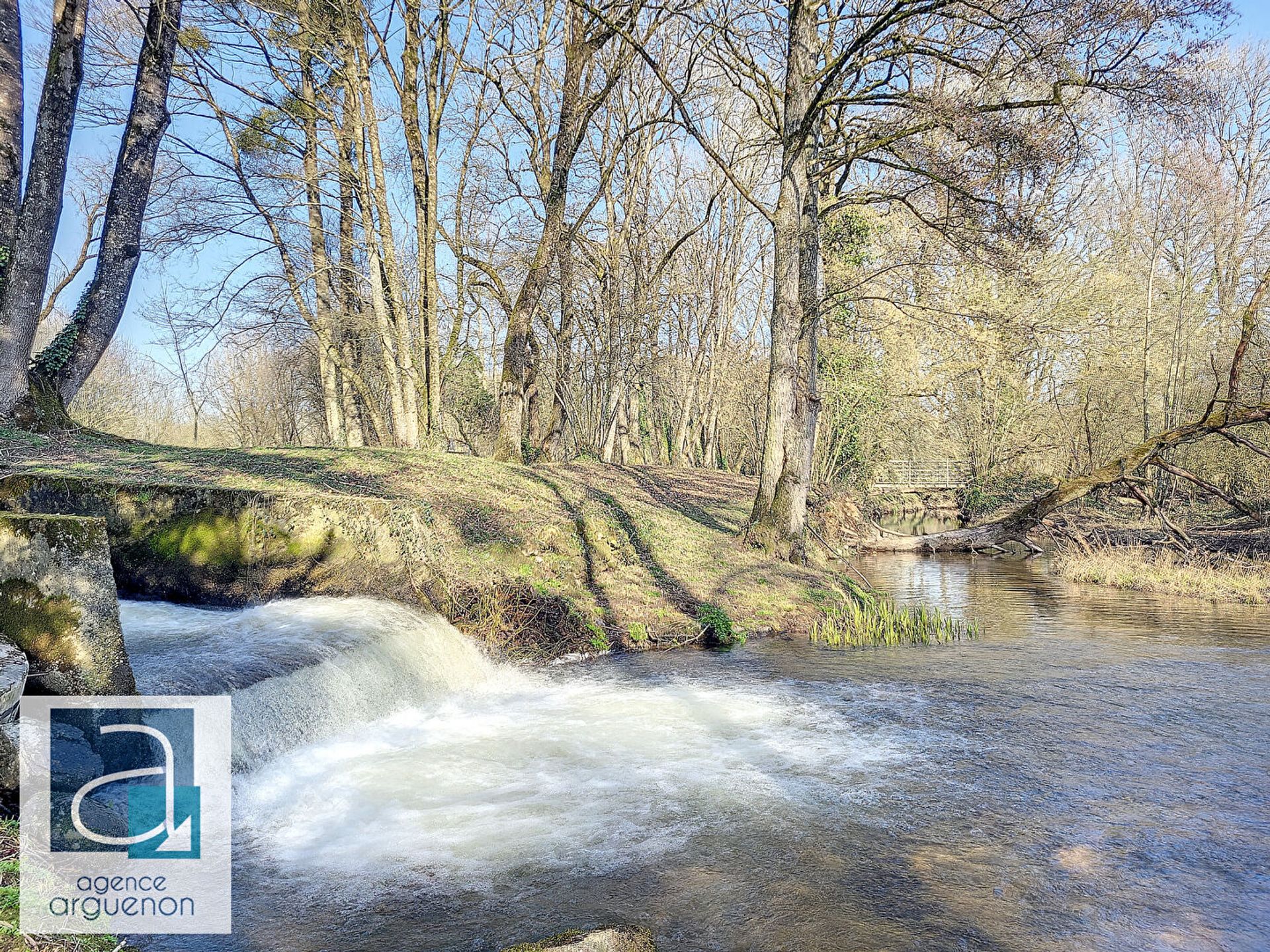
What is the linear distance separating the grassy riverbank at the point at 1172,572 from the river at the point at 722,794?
18.1 ft

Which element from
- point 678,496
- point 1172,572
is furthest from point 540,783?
point 1172,572

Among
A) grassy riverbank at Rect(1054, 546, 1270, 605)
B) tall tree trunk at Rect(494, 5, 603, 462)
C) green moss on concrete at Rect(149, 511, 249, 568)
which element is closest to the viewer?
green moss on concrete at Rect(149, 511, 249, 568)

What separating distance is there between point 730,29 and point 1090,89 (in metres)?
5.35

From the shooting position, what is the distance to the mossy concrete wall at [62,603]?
4.30 meters

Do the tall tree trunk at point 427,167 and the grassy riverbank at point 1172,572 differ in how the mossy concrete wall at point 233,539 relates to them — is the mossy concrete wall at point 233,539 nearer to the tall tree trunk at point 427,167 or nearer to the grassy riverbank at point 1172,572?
the tall tree trunk at point 427,167

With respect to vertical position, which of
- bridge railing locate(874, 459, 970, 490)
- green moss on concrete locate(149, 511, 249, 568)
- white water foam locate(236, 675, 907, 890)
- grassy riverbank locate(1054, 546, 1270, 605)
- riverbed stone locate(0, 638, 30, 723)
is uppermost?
bridge railing locate(874, 459, 970, 490)

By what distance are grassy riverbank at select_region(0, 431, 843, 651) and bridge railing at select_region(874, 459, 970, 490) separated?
16561mm

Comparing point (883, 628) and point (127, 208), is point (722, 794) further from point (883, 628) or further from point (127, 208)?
point (127, 208)

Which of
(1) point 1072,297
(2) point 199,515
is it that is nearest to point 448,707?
(2) point 199,515

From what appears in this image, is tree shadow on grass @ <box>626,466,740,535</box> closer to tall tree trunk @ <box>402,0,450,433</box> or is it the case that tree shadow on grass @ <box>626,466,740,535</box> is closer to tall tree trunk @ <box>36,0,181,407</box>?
tall tree trunk @ <box>402,0,450,433</box>

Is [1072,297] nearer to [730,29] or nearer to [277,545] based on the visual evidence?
[730,29]

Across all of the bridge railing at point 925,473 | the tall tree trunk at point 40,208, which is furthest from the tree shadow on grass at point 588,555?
the bridge railing at point 925,473

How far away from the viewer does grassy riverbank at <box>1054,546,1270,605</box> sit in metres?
13.6

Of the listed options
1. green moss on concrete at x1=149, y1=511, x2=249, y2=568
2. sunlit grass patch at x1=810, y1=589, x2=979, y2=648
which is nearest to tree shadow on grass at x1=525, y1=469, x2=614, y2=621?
sunlit grass patch at x1=810, y1=589, x2=979, y2=648
